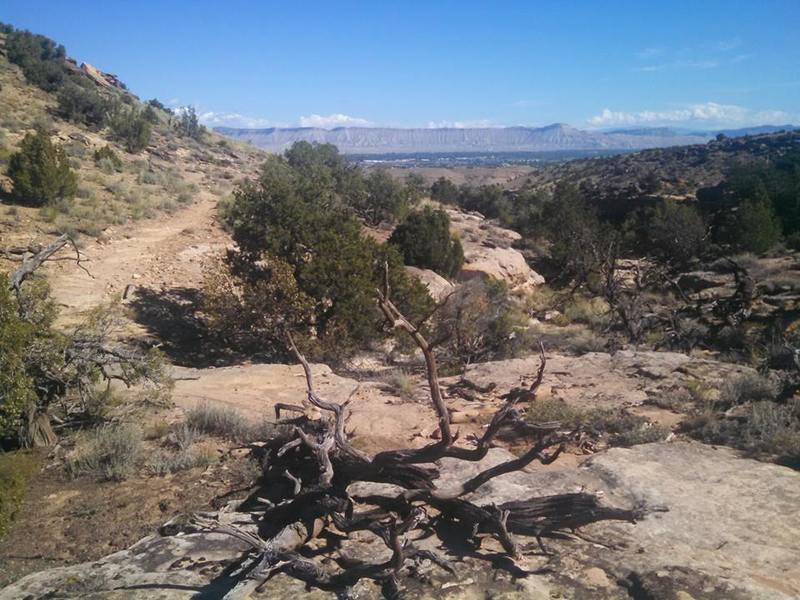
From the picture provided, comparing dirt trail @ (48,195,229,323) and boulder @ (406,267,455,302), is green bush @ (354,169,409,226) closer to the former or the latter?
dirt trail @ (48,195,229,323)

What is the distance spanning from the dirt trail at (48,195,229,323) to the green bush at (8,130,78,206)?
2.35 m

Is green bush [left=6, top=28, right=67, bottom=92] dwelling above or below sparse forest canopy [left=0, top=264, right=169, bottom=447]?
above

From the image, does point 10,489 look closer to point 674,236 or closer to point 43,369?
point 43,369

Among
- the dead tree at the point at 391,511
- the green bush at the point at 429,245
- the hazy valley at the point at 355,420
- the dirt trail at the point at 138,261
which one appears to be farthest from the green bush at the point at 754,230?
the dead tree at the point at 391,511

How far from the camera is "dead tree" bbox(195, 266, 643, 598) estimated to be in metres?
4.16

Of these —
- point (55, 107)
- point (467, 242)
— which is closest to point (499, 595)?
point (467, 242)

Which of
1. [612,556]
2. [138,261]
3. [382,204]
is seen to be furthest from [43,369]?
[382,204]

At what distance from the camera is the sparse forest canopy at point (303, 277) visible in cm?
1187

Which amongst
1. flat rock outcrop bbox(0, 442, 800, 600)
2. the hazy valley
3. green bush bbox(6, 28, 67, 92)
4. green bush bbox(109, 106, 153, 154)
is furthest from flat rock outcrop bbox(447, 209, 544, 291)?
green bush bbox(6, 28, 67, 92)

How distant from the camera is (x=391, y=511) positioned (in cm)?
506

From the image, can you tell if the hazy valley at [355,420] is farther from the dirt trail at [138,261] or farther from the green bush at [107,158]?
the green bush at [107,158]

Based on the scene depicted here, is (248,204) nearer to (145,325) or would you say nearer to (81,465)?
(145,325)

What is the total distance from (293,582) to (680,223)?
2785 centimetres

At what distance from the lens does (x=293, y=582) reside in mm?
4297
